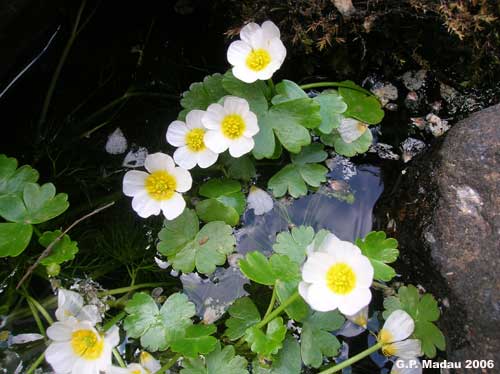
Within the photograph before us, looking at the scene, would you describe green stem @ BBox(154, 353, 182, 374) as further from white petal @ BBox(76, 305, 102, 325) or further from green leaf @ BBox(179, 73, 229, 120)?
green leaf @ BBox(179, 73, 229, 120)

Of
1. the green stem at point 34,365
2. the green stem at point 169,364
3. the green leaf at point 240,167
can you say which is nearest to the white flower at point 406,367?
the green stem at point 169,364

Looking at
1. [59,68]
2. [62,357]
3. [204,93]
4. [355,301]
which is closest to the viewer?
[355,301]

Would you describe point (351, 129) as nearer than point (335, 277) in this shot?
No

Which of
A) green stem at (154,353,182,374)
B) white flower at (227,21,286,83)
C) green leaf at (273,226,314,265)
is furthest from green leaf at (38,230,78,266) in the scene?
white flower at (227,21,286,83)

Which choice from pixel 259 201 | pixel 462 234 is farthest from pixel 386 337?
pixel 259 201

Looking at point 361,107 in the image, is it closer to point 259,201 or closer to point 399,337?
point 259,201

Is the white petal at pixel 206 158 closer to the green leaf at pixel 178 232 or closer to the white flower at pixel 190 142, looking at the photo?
the white flower at pixel 190 142
